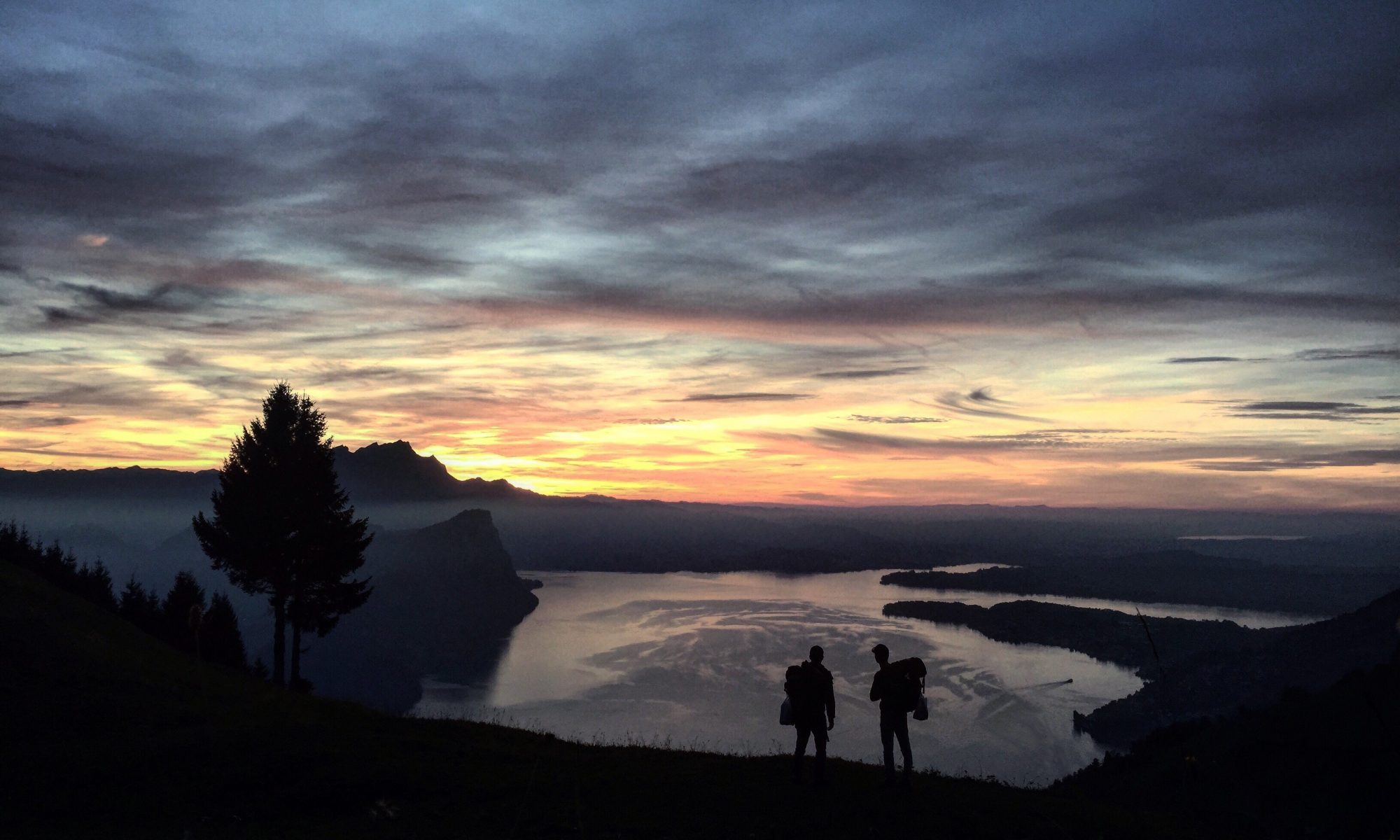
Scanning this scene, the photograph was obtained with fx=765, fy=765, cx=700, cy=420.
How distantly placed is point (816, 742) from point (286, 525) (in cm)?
2717

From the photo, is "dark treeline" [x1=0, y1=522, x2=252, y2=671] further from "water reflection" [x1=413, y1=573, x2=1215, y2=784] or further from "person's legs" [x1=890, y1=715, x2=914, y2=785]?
"person's legs" [x1=890, y1=715, x2=914, y2=785]

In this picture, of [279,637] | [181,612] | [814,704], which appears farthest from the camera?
[181,612]

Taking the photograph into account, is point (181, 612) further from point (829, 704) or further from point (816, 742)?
point (829, 704)

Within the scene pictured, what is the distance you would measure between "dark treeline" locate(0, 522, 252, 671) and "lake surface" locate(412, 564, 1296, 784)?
2531 centimetres

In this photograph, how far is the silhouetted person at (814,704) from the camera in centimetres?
1391

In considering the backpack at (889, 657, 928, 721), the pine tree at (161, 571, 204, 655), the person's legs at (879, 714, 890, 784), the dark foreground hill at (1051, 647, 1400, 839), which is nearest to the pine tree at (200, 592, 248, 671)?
the pine tree at (161, 571, 204, 655)

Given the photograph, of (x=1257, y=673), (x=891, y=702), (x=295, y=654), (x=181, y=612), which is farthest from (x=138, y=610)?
(x=1257, y=673)

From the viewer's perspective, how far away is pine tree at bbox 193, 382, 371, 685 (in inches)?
1265

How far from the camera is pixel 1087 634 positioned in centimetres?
15612

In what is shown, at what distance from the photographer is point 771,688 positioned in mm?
101812

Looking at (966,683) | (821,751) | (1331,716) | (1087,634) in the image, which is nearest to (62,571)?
(821,751)

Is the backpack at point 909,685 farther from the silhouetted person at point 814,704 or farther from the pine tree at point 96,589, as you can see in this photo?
the pine tree at point 96,589

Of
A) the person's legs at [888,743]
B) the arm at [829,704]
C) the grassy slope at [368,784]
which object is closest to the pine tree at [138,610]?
the grassy slope at [368,784]

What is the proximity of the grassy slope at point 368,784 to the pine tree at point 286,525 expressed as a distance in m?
11.5
